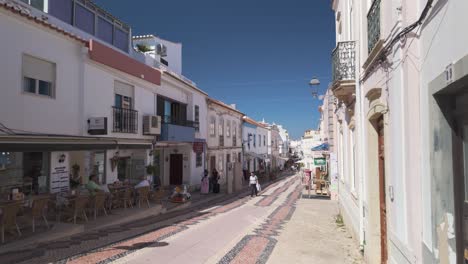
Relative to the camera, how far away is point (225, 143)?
30.9 metres

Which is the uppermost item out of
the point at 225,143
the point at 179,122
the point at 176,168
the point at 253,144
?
the point at 179,122

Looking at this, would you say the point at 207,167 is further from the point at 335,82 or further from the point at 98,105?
the point at 335,82

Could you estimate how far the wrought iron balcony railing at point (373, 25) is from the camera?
5.68m

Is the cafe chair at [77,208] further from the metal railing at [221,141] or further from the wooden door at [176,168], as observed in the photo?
the metal railing at [221,141]

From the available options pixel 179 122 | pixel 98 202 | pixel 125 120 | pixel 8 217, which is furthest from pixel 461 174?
pixel 179 122

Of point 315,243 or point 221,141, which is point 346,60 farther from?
point 221,141

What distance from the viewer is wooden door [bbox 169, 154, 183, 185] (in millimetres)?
23453

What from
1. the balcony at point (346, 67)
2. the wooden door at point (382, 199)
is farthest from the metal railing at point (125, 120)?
the wooden door at point (382, 199)

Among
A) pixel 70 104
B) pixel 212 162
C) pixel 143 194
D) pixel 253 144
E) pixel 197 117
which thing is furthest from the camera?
pixel 253 144

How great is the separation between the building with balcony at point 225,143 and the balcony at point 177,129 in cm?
351

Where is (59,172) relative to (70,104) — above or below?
below

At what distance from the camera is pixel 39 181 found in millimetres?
11312

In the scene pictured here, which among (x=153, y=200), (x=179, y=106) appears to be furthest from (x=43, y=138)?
(x=179, y=106)

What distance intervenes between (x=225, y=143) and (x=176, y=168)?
812cm
